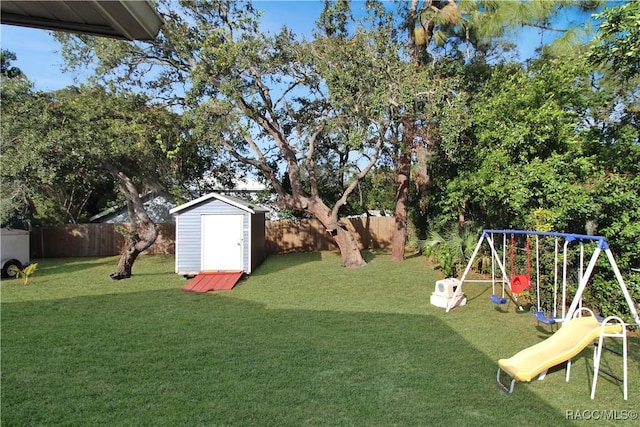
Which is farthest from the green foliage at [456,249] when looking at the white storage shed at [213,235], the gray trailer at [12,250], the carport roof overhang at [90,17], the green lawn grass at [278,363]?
the gray trailer at [12,250]

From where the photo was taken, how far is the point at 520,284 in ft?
17.4

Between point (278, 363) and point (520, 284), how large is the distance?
337 cm

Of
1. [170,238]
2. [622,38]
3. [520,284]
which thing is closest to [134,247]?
[170,238]

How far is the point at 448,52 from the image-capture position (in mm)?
12172

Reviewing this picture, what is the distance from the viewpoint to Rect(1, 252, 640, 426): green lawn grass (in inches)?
126

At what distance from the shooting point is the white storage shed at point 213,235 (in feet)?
34.2

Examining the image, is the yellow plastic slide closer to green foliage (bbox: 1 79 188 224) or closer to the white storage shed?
the white storage shed

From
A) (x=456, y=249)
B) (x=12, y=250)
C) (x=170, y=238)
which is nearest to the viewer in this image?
(x=456, y=249)

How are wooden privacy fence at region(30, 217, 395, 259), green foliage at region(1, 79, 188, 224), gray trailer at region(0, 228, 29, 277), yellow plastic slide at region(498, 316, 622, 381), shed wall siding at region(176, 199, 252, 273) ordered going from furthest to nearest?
wooden privacy fence at region(30, 217, 395, 259)
gray trailer at region(0, 228, 29, 277)
shed wall siding at region(176, 199, 252, 273)
green foliage at region(1, 79, 188, 224)
yellow plastic slide at region(498, 316, 622, 381)

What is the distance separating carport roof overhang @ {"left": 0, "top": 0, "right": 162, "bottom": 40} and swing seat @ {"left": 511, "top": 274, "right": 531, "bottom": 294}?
520 cm

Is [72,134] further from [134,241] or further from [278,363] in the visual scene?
[278,363]

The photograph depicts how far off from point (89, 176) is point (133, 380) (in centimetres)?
1214

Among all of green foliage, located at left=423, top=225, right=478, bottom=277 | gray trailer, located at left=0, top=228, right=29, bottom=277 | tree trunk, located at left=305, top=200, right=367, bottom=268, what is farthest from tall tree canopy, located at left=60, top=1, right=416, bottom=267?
gray trailer, located at left=0, top=228, right=29, bottom=277

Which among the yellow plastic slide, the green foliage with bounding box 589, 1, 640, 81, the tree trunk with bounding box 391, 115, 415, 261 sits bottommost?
the yellow plastic slide
